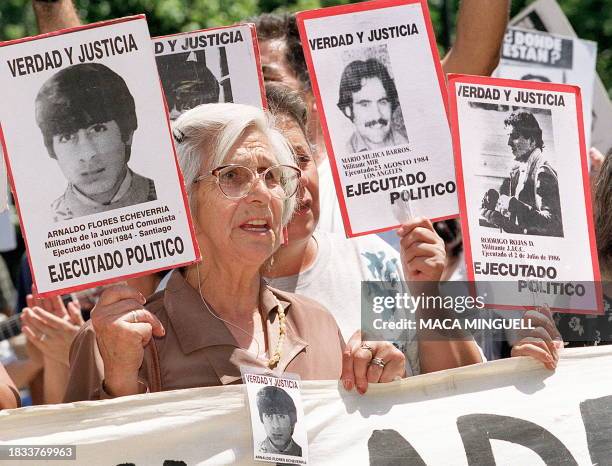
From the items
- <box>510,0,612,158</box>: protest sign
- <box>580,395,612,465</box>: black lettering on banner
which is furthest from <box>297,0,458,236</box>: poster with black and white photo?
<box>510,0,612,158</box>: protest sign

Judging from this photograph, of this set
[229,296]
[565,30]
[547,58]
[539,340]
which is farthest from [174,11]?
[539,340]

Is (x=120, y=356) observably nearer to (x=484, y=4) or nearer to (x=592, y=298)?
(x=592, y=298)

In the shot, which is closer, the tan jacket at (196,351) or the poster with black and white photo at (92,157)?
the poster with black and white photo at (92,157)

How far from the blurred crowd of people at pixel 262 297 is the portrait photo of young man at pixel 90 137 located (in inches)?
8.0

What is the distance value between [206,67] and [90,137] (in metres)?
0.49

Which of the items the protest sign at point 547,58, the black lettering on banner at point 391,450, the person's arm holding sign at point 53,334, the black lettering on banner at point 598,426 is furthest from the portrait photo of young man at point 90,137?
the protest sign at point 547,58

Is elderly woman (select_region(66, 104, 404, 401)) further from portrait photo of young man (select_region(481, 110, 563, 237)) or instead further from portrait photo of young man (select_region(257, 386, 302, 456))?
portrait photo of young man (select_region(481, 110, 563, 237))

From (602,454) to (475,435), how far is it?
1.02 ft

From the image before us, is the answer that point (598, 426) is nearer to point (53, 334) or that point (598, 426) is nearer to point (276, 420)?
point (276, 420)

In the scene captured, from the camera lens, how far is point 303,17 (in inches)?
108

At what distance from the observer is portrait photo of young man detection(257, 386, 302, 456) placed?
8.09ft

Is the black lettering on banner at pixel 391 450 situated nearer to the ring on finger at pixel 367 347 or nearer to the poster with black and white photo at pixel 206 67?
the ring on finger at pixel 367 347

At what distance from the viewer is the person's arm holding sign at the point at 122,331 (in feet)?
7.64

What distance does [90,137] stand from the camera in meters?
2.45
